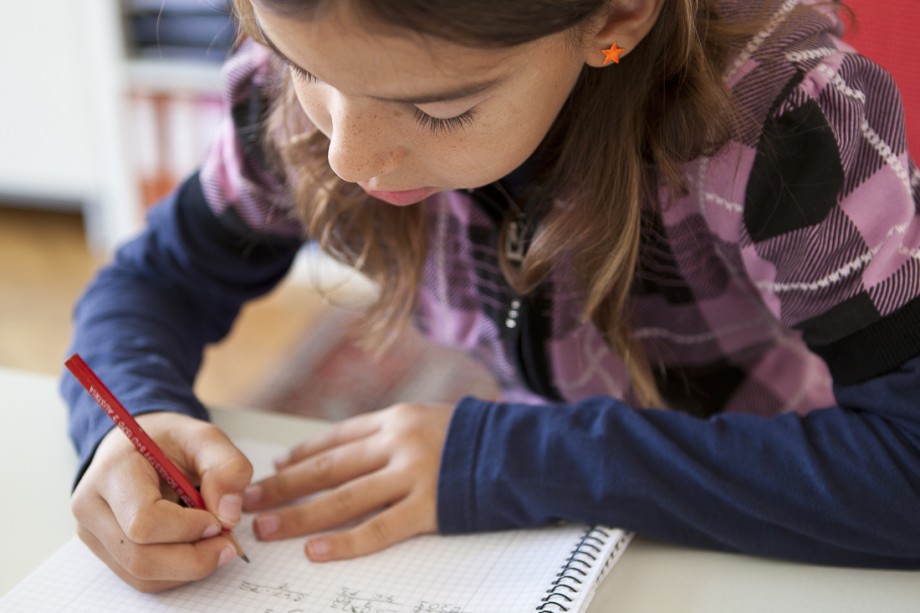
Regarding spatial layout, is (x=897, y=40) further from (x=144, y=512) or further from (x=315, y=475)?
(x=144, y=512)

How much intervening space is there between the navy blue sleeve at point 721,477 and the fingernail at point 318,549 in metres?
0.08

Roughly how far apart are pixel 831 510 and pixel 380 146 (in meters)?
0.34

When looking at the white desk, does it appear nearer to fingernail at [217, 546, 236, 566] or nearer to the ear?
fingernail at [217, 546, 236, 566]

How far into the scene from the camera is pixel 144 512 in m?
0.57

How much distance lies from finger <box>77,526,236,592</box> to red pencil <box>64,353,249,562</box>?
14 mm

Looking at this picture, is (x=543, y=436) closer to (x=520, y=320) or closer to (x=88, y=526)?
(x=520, y=320)

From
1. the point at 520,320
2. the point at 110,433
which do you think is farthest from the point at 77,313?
the point at 520,320

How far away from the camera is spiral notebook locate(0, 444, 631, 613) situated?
1.84ft

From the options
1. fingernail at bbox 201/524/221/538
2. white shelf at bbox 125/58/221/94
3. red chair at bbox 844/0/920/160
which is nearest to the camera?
fingernail at bbox 201/524/221/538

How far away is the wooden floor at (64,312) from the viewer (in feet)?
6.33

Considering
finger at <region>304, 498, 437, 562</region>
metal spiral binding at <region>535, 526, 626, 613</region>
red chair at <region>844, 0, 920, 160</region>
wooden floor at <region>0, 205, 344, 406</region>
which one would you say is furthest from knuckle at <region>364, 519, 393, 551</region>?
wooden floor at <region>0, 205, 344, 406</region>

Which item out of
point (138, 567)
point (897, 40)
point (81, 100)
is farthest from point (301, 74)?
point (81, 100)

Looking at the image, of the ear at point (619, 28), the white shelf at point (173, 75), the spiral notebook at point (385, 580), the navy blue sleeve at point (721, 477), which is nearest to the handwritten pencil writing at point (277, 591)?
the spiral notebook at point (385, 580)

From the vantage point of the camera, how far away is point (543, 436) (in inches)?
25.4
